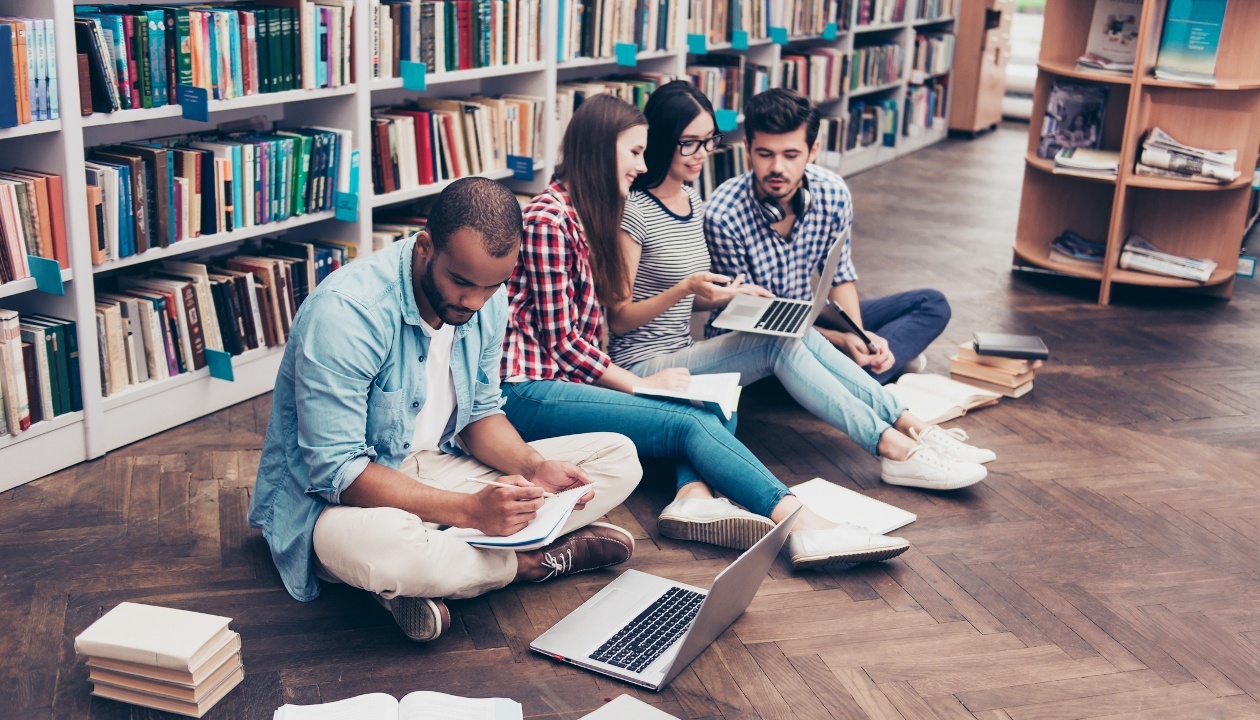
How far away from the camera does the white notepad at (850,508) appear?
3143 millimetres

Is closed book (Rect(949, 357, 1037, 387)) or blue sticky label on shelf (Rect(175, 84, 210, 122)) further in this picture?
closed book (Rect(949, 357, 1037, 387))

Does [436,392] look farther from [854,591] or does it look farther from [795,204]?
[795,204]

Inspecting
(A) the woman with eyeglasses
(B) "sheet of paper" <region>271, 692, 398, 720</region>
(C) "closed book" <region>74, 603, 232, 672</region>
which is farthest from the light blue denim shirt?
(A) the woman with eyeglasses

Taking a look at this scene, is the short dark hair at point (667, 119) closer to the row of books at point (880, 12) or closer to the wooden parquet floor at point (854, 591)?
the wooden parquet floor at point (854, 591)

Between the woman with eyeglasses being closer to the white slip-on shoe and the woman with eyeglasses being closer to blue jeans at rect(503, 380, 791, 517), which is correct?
blue jeans at rect(503, 380, 791, 517)

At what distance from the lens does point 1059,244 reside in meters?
5.71

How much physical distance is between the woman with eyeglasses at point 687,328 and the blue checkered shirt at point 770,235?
0.39 ft

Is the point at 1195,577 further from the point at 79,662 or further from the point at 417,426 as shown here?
the point at 79,662

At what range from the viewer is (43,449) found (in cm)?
328

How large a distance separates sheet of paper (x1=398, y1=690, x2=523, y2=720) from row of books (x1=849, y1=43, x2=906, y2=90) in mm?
6163

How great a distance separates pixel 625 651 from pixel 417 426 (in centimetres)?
66

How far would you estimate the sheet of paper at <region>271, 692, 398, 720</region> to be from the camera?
2158 millimetres

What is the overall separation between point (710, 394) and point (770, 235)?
2.56 ft

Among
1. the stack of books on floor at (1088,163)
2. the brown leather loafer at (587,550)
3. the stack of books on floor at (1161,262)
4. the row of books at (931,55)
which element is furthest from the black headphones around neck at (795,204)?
the row of books at (931,55)
